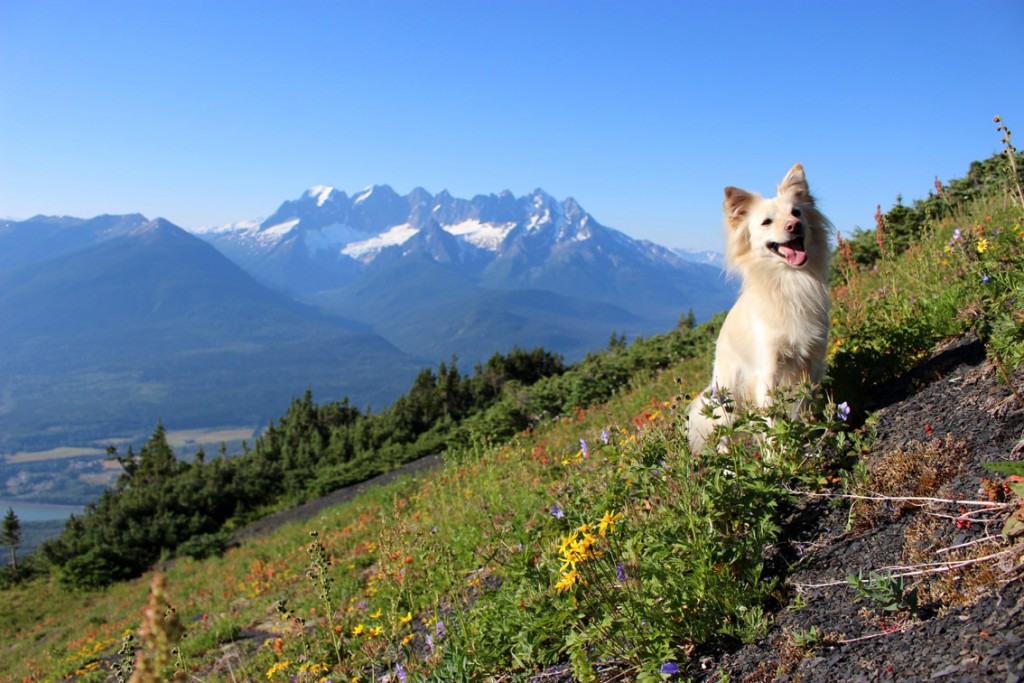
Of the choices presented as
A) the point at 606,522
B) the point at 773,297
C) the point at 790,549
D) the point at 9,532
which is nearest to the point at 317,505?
the point at 773,297

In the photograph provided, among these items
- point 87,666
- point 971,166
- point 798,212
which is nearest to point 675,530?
point 798,212

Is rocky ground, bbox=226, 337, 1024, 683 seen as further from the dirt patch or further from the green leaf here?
the dirt patch

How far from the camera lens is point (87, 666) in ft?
29.0

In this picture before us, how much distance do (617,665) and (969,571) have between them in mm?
1498

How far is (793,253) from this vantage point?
479cm

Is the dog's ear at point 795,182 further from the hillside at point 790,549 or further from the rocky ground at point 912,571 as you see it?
the rocky ground at point 912,571

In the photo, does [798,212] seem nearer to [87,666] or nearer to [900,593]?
[900,593]

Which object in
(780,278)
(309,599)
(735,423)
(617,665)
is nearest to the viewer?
(617,665)

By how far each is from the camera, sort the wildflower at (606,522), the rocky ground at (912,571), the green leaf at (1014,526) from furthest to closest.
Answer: the wildflower at (606,522) < the green leaf at (1014,526) < the rocky ground at (912,571)

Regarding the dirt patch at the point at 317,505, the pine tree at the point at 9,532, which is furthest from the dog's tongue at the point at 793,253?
the pine tree at the point at 9,532

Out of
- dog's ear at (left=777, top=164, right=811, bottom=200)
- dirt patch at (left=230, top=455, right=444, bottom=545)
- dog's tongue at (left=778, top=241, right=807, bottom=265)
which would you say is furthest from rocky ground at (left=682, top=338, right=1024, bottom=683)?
dirt patch at (left=230, top=455, right=444, bottom=545)

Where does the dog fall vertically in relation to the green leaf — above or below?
above

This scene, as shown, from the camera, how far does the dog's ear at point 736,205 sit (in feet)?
16.5

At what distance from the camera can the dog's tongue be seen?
15.6 ft
